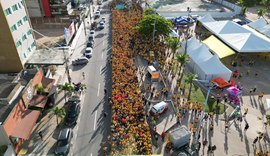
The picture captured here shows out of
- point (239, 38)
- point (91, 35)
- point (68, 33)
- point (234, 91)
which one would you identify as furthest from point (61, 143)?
point (239, 38)

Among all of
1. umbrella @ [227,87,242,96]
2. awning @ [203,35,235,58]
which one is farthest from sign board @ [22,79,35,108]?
awning @ [203,35,235,58]

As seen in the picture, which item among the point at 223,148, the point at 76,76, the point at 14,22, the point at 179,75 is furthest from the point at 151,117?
the point at 14,22

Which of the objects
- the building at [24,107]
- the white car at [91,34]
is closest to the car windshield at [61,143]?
the building at [24,107]

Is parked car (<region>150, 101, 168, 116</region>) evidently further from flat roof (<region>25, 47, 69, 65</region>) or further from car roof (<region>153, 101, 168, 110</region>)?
flat roof (<region>25, 47, 69, 65</region>)

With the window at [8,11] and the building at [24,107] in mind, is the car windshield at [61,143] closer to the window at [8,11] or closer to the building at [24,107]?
the building at [24,107]

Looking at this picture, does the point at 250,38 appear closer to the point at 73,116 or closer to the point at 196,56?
the point at 196,56
